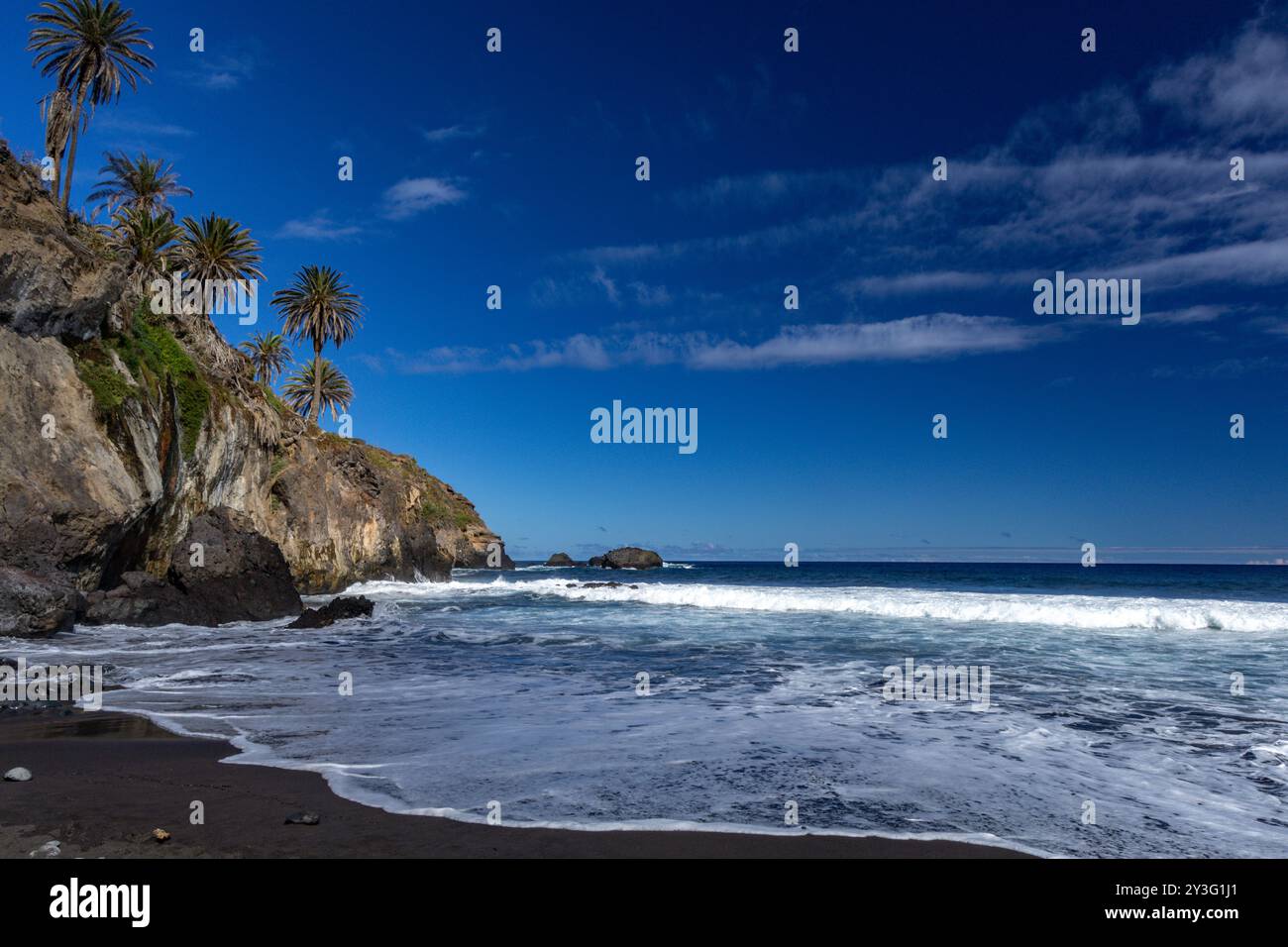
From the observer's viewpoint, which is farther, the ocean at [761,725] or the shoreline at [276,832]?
the ocean at [761,725]

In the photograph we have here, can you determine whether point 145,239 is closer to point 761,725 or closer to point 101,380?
point 101,380

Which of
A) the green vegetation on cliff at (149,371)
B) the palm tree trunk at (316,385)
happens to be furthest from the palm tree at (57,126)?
the palm tree trunk at (316,385)

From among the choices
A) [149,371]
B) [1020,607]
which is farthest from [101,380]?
[1020,607]

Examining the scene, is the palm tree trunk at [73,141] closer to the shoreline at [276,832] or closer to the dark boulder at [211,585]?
the dark boulder at [211,585]

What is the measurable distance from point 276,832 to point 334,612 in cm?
1900

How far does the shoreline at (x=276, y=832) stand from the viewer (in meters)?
4.54

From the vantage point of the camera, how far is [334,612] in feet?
73.2

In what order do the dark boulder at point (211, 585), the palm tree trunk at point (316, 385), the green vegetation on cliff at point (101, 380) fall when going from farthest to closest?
1. the palm tree trunk at point (316, 385)
2. the green vegetation on cliff at point (101, 380)
3. the dark boulder at point (211, 585)

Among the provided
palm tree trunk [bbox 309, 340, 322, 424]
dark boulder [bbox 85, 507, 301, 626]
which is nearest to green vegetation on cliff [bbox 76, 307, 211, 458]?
dark boulder [bbox 85, 507, 301, 626]

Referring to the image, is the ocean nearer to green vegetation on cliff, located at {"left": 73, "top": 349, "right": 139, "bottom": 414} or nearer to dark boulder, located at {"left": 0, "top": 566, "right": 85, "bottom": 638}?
dark boulder, located at {"left": 0, "top": 566, "right": 85, "bottom": 638}

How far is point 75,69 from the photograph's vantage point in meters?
→ 32.1

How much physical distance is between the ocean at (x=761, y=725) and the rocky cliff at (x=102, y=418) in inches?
121
